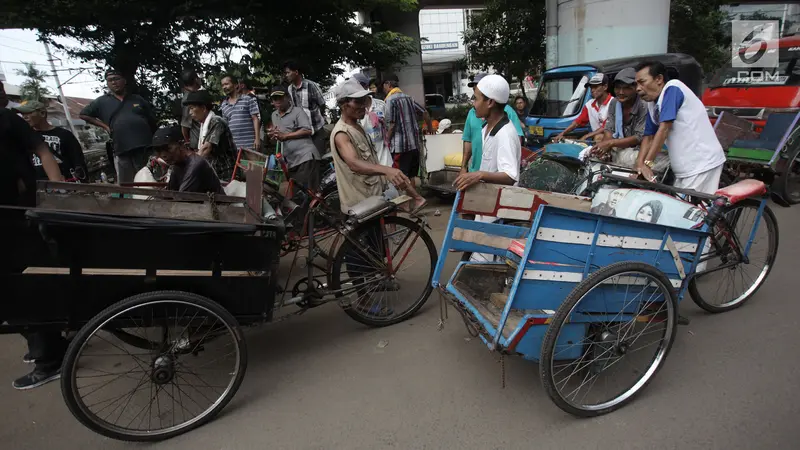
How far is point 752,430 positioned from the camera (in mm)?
2174

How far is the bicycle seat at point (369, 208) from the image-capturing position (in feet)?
10.2

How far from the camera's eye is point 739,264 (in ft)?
11.0

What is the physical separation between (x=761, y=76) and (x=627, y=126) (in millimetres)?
4515

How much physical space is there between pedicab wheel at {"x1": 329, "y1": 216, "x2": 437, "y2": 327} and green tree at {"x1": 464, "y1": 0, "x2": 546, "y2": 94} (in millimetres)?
13192

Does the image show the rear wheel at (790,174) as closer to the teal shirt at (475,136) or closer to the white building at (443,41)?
the teal shirt at (475,136)

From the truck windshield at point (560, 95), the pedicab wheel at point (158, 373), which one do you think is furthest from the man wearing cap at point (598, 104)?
the pedicab wheel at point (158, 373)

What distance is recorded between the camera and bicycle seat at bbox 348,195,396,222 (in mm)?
3105

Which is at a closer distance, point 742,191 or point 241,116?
point 742,191

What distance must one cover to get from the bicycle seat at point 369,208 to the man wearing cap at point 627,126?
77.5 inches

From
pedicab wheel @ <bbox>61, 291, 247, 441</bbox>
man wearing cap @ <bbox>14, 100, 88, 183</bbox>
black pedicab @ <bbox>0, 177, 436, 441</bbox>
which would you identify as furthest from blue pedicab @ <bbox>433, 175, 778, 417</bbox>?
man wearing cap @ <bbox>14, 100, 88, 183</bbox>

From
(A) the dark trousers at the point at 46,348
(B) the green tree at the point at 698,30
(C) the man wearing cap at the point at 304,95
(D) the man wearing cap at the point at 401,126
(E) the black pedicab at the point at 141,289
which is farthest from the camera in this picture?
(B) the green tree at the point at 698,30

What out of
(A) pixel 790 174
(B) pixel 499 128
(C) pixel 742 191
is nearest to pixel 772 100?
(A) pixel 790 174

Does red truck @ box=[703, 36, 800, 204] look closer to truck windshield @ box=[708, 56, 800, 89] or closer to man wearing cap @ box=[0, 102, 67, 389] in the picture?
truck windshield @ box=[708, 56, 800, 89]

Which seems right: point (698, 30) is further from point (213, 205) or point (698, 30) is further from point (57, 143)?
point (57, 143)
